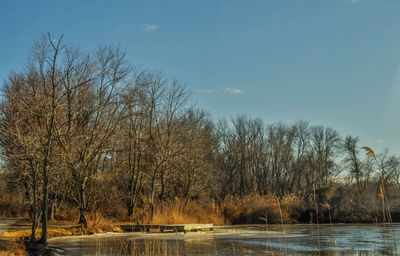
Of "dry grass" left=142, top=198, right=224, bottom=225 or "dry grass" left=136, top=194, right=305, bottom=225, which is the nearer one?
"dry grass" left=142, top=198, right=224, bottom=225

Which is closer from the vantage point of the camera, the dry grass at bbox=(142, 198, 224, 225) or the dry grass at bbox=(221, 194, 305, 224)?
the dry grass at bbox=(142, 198, 224, 225)

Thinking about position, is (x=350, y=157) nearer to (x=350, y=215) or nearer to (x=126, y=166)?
(x=350, y=215)

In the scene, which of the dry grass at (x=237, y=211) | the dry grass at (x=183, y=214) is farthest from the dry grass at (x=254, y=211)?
the dry grass at (x=183, y=214)

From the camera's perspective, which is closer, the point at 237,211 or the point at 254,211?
the point at 237,211

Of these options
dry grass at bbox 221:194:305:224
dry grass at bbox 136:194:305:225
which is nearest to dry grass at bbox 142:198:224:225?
dry grass at bbox 136:194:305:225

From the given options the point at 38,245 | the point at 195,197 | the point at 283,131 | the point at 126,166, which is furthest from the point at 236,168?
the point at 38,245

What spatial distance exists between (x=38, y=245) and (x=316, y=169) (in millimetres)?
55675

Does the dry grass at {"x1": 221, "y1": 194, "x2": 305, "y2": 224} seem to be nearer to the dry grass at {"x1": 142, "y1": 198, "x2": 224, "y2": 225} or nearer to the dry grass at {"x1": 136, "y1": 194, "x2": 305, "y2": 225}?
the dry grass at {"x1": 136, "y1": 194, "x2": 305, "y2": 225}

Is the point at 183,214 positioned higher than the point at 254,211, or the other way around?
the point at 183,214

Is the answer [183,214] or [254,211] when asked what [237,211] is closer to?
[254,211]

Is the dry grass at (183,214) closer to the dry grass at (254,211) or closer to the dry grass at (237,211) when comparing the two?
the dry grass at (237,211)

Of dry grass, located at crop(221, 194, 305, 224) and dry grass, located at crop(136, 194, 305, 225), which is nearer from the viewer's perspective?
dry grass, located at crop(136, 194, 305, 225)

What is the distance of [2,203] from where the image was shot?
3866 centimetres

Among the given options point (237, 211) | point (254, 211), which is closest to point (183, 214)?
point (237, 211)
